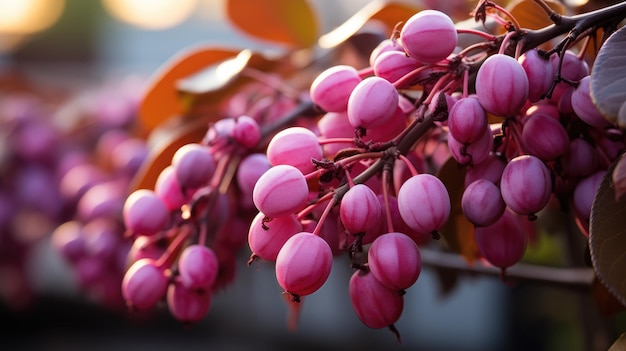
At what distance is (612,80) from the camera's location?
234 mm

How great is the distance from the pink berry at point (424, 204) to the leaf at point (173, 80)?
246 millimetres

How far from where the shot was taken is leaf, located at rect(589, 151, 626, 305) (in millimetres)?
245

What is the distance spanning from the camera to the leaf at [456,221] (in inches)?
11.7

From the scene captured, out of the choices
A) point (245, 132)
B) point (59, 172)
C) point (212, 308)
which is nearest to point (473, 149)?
point (245, 132)

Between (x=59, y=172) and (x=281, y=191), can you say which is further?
(x=59, y=172)

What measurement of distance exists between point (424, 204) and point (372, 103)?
39 mm

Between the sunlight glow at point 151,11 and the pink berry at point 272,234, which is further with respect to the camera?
the sunlight glow at point 151,11

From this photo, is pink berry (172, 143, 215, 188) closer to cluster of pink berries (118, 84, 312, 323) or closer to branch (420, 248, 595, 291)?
cluster of pink berries (118, 84, 312, 323)

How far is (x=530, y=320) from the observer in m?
1.14

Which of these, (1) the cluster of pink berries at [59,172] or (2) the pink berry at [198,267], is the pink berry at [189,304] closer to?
(2) the pink berry at [198,267]

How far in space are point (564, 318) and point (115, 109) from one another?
582mm

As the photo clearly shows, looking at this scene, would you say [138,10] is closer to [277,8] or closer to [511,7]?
[277,8]

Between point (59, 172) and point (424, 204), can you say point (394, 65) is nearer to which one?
point (424, 204)

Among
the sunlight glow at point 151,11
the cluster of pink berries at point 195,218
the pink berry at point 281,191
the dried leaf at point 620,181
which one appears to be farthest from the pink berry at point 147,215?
the sunlight glow at point 151,11
